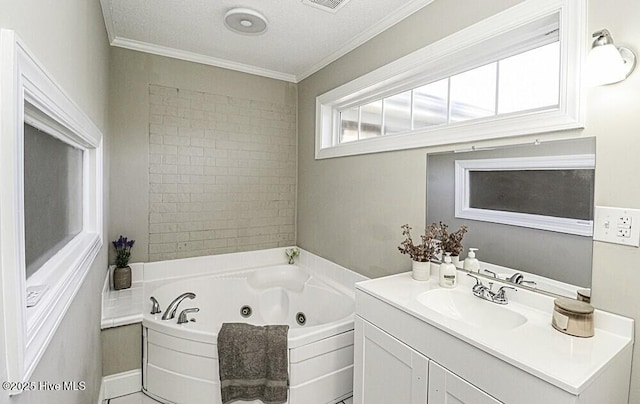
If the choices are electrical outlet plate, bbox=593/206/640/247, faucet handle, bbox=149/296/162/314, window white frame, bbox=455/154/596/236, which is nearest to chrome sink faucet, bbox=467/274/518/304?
window white frame, bbox=455/154/596/236

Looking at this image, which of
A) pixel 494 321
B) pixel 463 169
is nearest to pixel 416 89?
pixel 463 169

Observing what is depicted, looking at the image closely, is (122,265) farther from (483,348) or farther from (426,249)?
(483,348)

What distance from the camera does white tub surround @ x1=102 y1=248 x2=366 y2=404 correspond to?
200 cm

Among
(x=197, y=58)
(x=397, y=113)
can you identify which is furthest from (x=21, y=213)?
(x=197, y=58)

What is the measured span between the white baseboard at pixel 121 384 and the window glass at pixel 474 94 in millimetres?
2712

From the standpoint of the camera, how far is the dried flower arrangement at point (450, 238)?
1798mm

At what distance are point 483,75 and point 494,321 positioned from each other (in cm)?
131

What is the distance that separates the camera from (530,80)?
61.1 inches

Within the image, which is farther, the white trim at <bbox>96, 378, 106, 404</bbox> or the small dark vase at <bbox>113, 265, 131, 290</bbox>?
the small dark vase at <bbox>113, 265, 131, 290</bbox>

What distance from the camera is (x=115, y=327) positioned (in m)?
2.11

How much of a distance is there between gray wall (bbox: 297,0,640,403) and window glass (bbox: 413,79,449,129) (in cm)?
23

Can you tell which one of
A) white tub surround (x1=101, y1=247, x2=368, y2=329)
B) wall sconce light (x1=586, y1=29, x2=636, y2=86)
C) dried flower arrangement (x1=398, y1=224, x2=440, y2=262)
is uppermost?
wall sconce light (x1=586, y1=29, x2=636, y2=86)

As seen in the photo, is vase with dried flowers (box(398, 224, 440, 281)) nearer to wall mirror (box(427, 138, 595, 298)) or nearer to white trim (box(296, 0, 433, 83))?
wall mirror (box(427, 138, 595, 298))

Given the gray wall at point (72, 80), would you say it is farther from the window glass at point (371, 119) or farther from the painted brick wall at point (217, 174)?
the window glass at point (371, 119)
